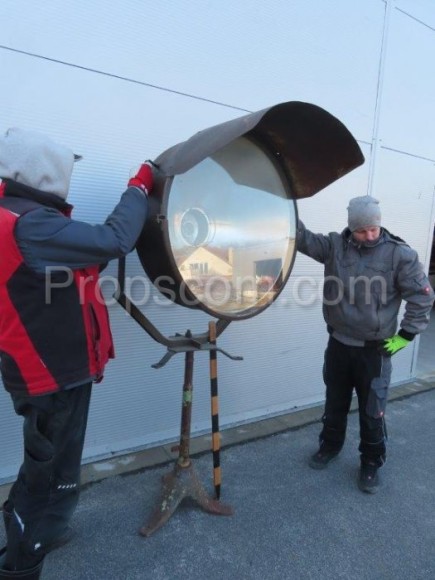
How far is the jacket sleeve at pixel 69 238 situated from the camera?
4.46 ft

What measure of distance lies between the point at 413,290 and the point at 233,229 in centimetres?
112

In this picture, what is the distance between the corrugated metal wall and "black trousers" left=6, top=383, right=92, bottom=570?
794 millimetres

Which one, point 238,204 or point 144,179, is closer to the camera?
point 144,179

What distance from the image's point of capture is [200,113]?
2559 mm

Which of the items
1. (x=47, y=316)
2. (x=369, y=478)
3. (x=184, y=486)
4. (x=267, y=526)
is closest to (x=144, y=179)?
(x=47, y=316)

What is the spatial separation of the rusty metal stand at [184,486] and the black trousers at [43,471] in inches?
21.2

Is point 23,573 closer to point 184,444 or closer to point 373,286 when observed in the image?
point 184,444

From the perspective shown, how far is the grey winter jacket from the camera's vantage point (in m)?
2.31

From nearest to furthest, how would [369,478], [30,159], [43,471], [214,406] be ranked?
[30,159] → [43,471] → [214,406] → [369,478]

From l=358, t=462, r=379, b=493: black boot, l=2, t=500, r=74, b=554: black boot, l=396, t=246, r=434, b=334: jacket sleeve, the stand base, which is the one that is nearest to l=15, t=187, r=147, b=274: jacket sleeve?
l=2, t=500, r=74, b=554: black boot

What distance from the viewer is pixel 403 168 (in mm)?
3732

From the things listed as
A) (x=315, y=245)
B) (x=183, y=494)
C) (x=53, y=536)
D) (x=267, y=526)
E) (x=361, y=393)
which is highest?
(x=315, y=245)

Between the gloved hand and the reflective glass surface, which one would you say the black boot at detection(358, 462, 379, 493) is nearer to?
the gloved hand

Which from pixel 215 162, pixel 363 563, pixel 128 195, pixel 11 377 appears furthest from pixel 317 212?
pixel 11 377
